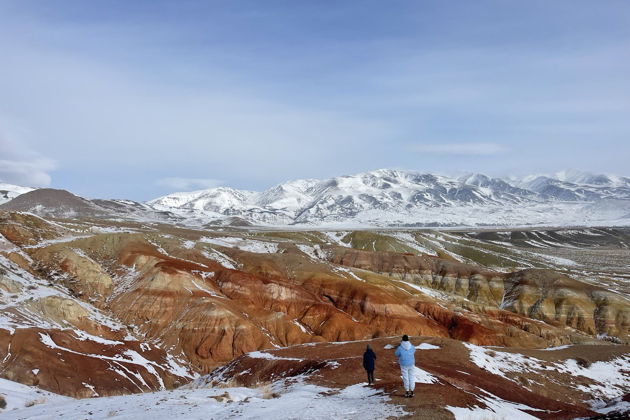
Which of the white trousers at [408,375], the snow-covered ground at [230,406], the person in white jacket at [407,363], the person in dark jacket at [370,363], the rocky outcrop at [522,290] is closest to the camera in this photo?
the snow-covered ground at [230,406]

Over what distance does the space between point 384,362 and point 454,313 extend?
2735 inches

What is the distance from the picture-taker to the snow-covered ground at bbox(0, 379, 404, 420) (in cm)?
1838

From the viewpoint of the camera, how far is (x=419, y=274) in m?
136

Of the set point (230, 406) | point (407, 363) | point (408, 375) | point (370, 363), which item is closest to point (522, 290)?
point (370, 363)

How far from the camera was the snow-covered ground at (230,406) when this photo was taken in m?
18.4

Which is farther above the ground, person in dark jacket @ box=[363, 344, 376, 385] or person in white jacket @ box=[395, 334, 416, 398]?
person in white jacket @ box=[395, 334, 416, 398]

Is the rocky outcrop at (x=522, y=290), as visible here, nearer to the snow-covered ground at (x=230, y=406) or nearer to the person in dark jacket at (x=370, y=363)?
the person in dark jacket at (x=370, y=363)

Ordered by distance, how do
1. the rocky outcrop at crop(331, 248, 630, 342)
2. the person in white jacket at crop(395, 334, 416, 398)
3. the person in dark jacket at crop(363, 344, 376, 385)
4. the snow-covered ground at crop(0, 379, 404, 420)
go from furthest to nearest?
1. the rocky outcrop at crop(331, 248, 630, 342)
2. the person in dark jacket at crop(363, 344, 376, 385)
3. the person in white jacket at crop(395, 334, 416, 398)
4. the snow-covered ground at crop(0, 379, 404, 420)

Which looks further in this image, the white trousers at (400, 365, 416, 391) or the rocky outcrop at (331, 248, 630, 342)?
the rocky outcrop at (331, 248, 630, 342)

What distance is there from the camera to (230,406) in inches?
800

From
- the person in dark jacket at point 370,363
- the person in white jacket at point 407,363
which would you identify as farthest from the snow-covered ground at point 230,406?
the person in white jacket at point 407,363

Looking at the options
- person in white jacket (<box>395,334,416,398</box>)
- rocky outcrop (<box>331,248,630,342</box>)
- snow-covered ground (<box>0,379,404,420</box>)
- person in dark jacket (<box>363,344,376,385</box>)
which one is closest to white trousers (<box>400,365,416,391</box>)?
person in white jacket (<box>395,334,416,398</box>)

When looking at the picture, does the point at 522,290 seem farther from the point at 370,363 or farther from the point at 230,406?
the point at 230,406

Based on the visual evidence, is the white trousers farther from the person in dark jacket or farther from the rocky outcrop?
the rocky outcrop
